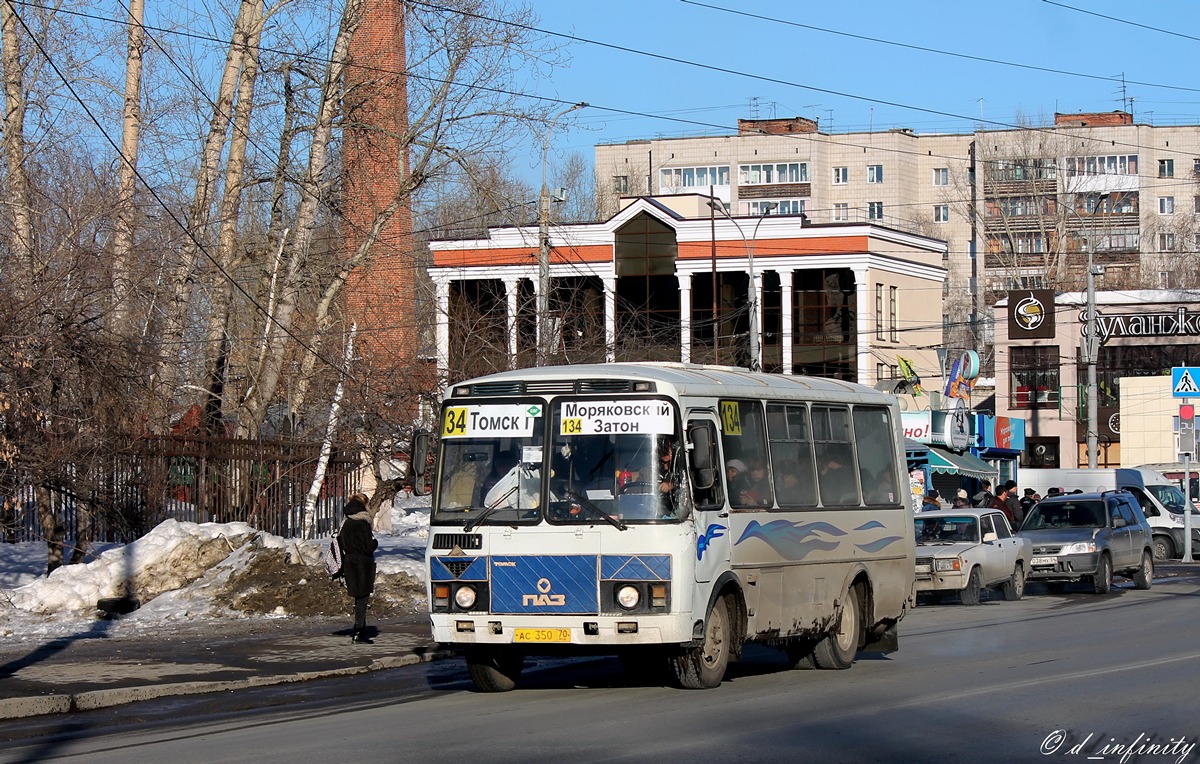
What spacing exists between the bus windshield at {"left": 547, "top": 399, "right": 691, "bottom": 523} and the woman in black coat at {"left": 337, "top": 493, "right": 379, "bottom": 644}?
5.13 meters

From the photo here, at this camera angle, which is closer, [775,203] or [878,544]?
[878,544]

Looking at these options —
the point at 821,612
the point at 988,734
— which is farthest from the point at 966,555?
the point at 988,734

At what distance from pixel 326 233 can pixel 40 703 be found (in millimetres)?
20743

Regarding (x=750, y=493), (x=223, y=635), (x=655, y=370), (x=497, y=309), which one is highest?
A: (x=497, y=309)

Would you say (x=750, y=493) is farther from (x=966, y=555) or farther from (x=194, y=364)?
(x=194, y=364)

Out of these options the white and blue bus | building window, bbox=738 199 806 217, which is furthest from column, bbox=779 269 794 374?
the white and blue bus

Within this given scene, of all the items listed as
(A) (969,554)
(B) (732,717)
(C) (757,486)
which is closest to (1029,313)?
(A) (969,554)

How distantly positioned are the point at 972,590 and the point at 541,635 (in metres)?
12.9

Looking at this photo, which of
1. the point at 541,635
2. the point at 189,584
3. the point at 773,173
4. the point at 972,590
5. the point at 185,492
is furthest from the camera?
the point at 773,173

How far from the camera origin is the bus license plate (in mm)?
11852

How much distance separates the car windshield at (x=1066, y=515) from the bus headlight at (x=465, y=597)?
54.3 feet

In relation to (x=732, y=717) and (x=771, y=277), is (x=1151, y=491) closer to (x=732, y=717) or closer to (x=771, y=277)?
(x=771, y=277)

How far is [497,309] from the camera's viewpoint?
3500cm

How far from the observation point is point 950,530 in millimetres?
23672
